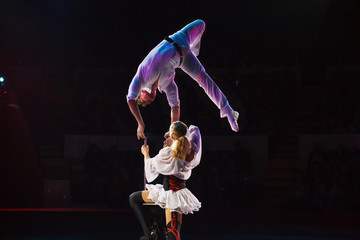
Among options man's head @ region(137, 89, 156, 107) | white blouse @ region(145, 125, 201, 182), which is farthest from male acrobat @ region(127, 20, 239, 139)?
white blouse @ region(145, 125, 201, 182)

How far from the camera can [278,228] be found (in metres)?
6.49

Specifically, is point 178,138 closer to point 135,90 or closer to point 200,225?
point 135,90

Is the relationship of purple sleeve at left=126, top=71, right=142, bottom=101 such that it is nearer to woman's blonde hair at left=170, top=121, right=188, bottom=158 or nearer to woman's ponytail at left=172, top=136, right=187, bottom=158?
woman's blonde hair at left=170, top=121, right=188, bottom=158

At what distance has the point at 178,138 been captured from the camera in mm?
4352

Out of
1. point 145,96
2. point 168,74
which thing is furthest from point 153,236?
point 168,74

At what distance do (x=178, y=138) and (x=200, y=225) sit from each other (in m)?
2.59

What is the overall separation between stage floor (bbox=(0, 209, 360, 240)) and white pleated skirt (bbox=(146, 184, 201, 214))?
1826mm

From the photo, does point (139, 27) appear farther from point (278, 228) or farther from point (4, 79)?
point (278, 228)

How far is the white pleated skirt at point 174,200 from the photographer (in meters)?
4.40

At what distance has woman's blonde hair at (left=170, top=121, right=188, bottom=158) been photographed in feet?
14.2

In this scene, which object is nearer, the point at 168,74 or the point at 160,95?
the point at 168,74

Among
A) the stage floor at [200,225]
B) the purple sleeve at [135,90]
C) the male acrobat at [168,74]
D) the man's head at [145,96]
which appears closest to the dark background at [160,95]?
the stage floor at [200,225]

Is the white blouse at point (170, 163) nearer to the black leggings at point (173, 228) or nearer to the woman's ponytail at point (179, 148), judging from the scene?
the woman's ponytail at point (179, 148)

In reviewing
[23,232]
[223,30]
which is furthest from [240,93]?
[23,232]
